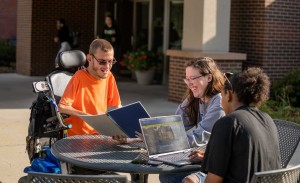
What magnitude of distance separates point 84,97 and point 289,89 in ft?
23.8

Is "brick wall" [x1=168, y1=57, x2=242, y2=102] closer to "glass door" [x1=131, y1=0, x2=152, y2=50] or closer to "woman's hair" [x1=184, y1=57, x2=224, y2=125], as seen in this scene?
"glass door" [x1=131, y1=0, x2=152, y2=50]

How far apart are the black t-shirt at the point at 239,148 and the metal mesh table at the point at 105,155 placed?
1.43 feet

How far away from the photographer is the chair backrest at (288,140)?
4824mm

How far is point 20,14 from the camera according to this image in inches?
759

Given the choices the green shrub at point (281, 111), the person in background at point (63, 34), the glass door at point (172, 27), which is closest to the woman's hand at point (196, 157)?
the green shrub at point (281, 111)

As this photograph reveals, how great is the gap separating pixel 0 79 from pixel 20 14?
275 cm

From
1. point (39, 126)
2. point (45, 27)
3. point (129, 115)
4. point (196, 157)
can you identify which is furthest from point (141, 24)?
point (196, 157)

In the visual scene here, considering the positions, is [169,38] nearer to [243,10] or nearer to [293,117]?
[243,10]

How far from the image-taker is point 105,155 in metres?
4.43

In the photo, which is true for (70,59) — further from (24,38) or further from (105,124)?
(24,38)

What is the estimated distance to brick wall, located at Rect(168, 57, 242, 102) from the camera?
12.5 meters

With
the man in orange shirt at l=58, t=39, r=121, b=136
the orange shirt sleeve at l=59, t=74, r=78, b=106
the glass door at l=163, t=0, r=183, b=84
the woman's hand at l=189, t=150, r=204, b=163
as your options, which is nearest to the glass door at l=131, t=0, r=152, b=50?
the glass door at l=163, t=0, r=183, b=84

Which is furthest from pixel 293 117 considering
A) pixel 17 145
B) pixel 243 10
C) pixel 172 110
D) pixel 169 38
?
pixel 169 38

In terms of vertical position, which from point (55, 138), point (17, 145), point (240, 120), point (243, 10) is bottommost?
point (17, 145)
